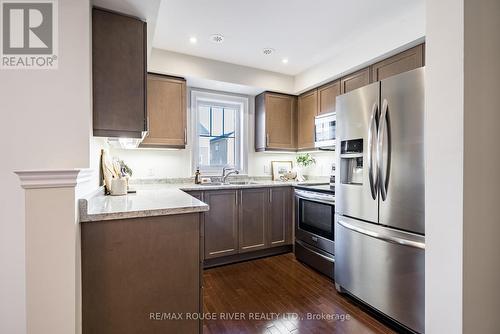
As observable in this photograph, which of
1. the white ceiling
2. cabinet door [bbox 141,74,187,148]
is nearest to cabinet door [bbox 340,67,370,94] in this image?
the white ceiling

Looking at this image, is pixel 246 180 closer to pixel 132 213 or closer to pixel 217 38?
pixel 217 38

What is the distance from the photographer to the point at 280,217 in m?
3.20

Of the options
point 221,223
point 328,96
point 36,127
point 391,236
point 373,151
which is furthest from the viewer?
point 328,96

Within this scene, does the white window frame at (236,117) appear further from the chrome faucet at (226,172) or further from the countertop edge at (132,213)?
the countertop edge at (132,213)

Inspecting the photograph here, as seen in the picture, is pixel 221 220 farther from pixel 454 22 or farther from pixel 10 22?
pixel 454 22

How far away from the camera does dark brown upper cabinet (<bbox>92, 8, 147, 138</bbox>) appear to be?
1.48 metres

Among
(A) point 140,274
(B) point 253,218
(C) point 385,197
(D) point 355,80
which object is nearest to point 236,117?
(B) point 253,218

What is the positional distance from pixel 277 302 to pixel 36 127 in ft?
6.91

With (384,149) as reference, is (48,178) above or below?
below

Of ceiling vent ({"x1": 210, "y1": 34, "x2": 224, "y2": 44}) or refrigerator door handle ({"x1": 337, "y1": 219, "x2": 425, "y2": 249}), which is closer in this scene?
refrigerator door handle ({"x1": 337, "y1": 219, "x2": 425, "y2": 249})

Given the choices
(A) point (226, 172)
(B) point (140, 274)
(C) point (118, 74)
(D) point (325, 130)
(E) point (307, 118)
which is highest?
(E) point (307, 118)

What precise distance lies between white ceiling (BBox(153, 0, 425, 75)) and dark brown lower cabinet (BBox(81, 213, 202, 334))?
71.7 inches

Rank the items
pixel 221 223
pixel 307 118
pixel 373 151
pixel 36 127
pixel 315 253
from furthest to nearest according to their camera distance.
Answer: pixel 307 118 → pixel 221 223 → pixel 315 253 → pixel 373 151 → pixel 36 127

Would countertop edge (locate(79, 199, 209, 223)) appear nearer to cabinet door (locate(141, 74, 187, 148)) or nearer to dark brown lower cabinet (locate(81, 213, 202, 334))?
dark brown lower cabinet (locate(81, 213, 202, 334))
